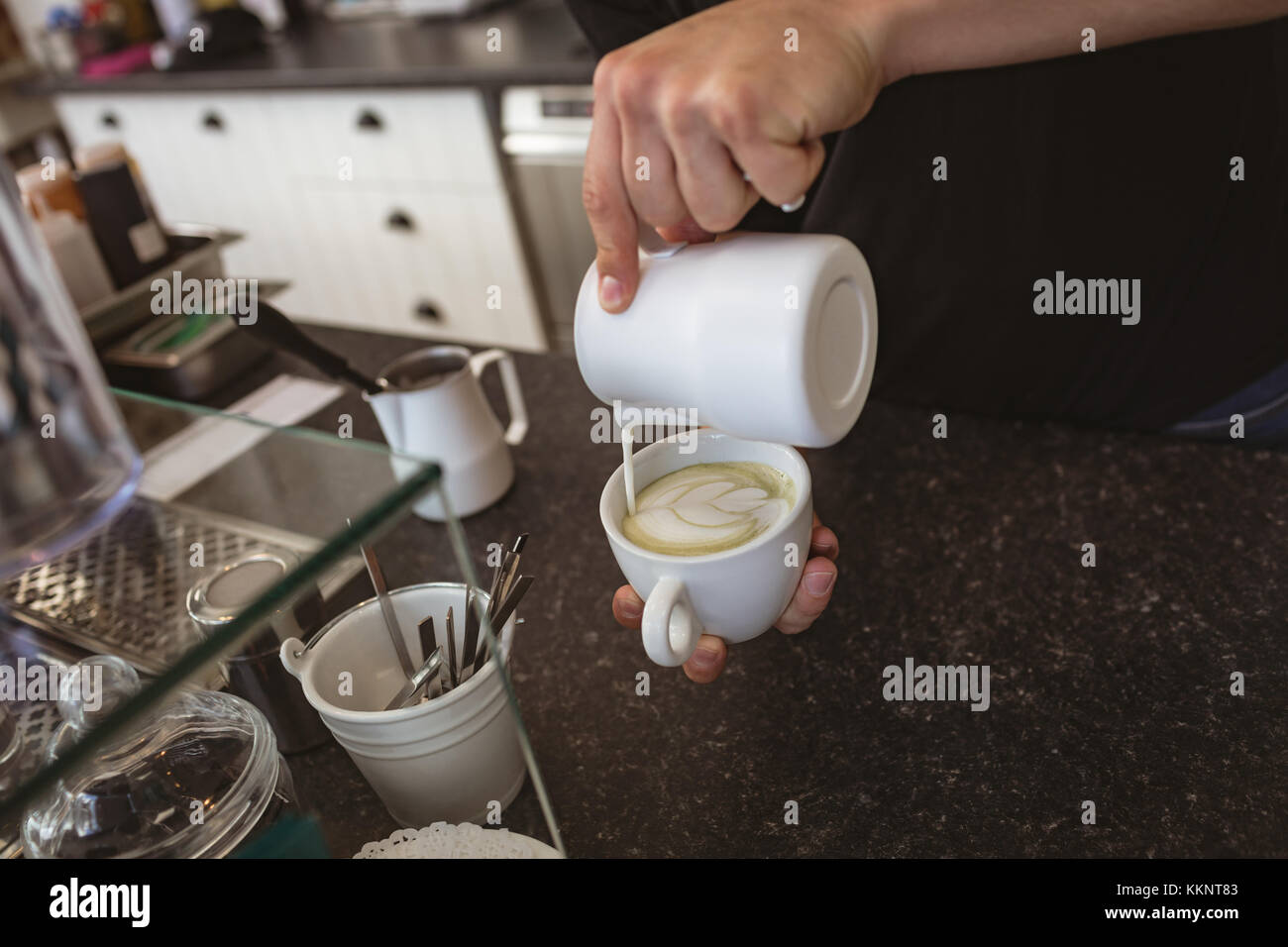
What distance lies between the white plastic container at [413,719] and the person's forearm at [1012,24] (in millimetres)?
530

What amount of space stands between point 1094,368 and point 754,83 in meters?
0.62

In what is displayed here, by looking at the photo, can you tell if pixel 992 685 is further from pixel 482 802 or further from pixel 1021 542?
pixel 482 802

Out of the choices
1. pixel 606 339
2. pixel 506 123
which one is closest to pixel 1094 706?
pixel 606 339

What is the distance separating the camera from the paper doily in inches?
23.8

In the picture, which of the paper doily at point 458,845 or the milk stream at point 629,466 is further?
the milk stream at point 629,466

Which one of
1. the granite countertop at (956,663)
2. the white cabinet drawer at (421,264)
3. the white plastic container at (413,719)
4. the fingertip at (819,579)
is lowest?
the white cabinet drawer at (421,264)

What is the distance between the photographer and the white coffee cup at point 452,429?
3.31 ft

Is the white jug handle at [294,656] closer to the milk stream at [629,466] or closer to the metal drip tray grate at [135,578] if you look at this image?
the metal drip tray grate at [135,578]

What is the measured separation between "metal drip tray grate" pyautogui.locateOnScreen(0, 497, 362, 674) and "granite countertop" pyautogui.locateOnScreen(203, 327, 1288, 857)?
12cm

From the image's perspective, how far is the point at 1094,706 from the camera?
2.45ft

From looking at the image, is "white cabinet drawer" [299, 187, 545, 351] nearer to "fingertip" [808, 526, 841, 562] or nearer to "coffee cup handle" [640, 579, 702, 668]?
"fingertip" [808, 526, 841, 562]

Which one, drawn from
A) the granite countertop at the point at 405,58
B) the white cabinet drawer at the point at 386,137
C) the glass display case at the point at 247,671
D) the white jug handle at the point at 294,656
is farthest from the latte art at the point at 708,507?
the white cabinet drawer at the point at 386,137

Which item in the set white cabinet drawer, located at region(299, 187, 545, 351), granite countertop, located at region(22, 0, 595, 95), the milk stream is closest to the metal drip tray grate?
the milk stream

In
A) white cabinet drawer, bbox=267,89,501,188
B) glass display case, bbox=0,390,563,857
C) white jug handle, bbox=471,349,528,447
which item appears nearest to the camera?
glass display case, bbox=0,390,563,857
